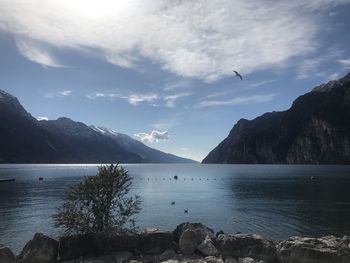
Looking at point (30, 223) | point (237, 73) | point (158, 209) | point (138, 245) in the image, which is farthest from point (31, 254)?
point (158, 209)

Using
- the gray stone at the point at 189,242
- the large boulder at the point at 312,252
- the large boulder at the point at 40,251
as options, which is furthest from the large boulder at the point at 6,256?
the large boulder at the point at 312,252

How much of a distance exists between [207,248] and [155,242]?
319 centimetres

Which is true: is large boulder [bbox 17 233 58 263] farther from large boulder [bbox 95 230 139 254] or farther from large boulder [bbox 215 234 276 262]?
large boulder [bbox 215 234 276 262]

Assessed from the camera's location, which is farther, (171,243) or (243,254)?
(171,243)

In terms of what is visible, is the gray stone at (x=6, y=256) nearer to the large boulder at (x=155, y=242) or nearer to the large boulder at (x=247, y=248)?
the large boulder at (x=155, y=242)

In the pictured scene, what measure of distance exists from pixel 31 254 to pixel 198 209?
48.2 meters

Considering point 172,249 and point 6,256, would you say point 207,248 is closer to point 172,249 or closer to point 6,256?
point 172,249

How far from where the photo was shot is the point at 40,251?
23000 mm

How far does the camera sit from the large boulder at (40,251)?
22.8m

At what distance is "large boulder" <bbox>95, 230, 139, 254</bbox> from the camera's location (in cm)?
2425

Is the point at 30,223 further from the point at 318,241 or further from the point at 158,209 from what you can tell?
the point at 318,241

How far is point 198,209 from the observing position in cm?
6919

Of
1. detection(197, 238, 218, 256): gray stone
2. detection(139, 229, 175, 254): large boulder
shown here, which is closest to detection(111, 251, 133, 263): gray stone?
detection(139, 229, 175, 254): large boulder

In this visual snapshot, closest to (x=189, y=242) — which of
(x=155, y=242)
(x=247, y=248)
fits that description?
(x=155, y=242)
